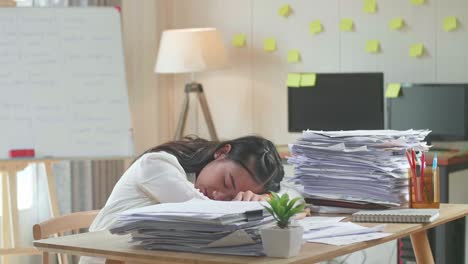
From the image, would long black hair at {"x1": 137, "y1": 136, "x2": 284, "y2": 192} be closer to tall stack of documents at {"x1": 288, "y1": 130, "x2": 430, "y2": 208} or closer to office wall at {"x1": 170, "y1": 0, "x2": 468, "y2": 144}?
tall stack of documents at {"x1": 288, "y1": 130, "x2": 430, "y2": 208}

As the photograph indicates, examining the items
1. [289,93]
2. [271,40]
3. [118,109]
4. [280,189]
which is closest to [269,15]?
[271,40]

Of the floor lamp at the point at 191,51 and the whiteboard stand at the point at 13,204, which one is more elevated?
the floor lamp at the point at 191,51

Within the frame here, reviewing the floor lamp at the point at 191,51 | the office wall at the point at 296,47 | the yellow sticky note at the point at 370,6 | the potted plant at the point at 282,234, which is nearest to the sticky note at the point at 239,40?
the office wall at the point at 296,47

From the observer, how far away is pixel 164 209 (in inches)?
64.9

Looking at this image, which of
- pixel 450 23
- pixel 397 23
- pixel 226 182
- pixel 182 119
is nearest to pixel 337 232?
pixel 226 182

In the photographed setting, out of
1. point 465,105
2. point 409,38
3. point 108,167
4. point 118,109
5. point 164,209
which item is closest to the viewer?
point 164,209

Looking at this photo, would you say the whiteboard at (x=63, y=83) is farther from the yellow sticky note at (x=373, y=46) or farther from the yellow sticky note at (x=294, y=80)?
the yellow sticky note at (x=373, y=46)

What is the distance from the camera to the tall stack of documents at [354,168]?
2197 mm

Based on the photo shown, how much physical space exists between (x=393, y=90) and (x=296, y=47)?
768 millimetres

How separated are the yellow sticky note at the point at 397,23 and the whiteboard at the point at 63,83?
1.54 metres

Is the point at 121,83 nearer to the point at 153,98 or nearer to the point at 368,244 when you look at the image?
the point at 153,98

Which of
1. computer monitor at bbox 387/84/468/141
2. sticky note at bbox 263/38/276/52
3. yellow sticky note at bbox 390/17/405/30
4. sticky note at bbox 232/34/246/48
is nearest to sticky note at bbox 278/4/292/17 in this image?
sticky note at bbox 263/38/276/52

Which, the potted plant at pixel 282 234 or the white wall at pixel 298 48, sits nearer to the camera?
the potted plant at pixel 282 234

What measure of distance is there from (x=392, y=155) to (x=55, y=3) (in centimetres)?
285
